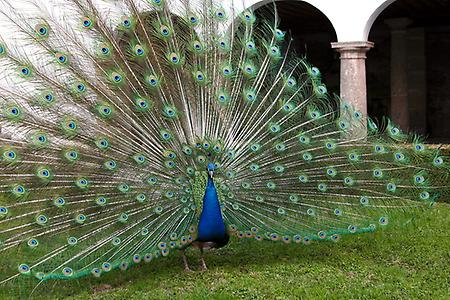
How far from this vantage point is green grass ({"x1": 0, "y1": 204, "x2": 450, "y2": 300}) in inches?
195

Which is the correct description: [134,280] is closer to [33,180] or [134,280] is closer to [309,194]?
[33,180]

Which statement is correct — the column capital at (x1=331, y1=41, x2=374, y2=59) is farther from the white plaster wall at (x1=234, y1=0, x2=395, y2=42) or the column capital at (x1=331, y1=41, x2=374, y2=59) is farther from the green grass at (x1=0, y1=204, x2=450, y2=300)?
the green grass at (x1=0, y1=204, x2=450, y2=300)

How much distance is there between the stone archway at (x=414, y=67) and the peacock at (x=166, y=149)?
8.30 meters

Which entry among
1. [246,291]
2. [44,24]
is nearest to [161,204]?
[246,291]

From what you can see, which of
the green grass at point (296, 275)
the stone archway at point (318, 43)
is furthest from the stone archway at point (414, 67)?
the green grass at point (296, 275)

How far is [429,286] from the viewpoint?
511 centimetres

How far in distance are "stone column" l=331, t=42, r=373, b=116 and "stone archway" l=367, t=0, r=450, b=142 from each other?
3.85 meters

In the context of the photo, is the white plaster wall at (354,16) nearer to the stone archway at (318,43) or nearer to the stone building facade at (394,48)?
the stone building facade at (394,48)

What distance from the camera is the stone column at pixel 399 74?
45.9 feet

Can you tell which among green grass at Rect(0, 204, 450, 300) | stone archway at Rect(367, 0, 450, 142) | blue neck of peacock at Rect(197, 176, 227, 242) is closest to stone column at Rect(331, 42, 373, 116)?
green grass at Rect(0, 204, 450, 300)

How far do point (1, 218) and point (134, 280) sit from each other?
1.18 meters

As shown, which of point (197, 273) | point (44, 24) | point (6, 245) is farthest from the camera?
point (197, 273)

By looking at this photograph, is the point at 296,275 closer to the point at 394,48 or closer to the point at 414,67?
the point at 394,48

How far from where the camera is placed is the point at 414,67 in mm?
16438
